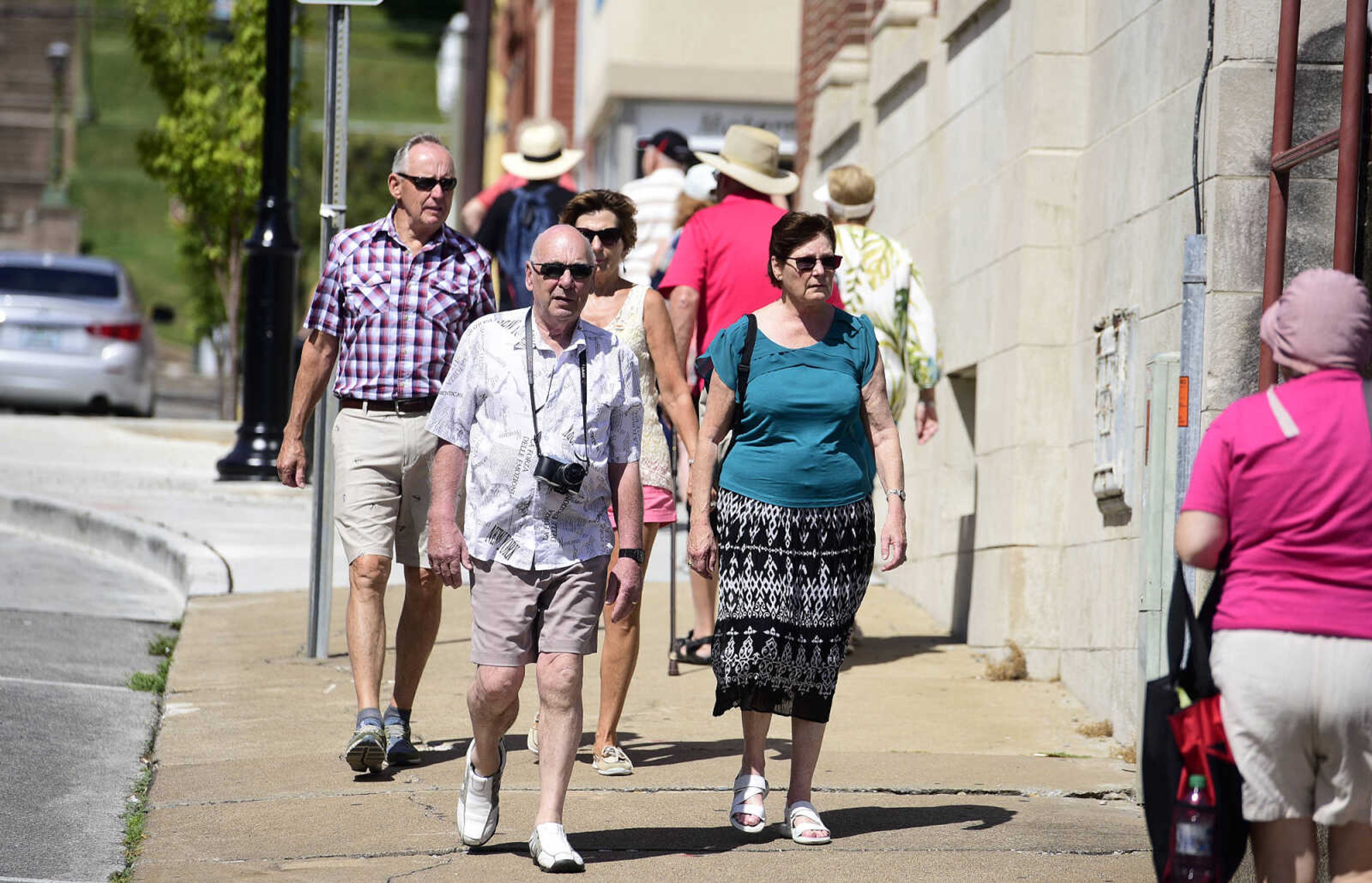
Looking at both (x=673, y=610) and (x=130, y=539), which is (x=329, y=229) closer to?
(x=673, y=610)

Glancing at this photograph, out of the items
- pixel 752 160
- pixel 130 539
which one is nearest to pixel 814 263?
pixel 752 160

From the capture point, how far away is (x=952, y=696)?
852 cm

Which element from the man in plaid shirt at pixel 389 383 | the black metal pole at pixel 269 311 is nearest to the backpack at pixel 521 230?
the man in plaid shirt at pixel 389 383

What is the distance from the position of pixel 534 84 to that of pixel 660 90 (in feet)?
49.3

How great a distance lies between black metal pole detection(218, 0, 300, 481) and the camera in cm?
1369

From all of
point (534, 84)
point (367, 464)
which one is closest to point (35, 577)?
point (367, 464)

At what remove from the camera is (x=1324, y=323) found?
445cm

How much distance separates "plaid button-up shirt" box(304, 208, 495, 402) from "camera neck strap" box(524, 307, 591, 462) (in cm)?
133

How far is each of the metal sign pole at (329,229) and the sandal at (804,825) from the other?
3115 millimetres

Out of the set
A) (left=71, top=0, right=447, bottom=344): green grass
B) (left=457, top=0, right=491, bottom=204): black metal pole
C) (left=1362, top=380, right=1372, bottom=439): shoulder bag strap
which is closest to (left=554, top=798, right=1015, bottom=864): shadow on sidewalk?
(left=1362, top=380, right=1372, bottom=439): shoulder bag strap

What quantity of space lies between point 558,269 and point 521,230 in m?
3.67

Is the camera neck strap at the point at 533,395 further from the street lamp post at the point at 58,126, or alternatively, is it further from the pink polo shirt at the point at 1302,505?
the street lamp post at the point at 58,126

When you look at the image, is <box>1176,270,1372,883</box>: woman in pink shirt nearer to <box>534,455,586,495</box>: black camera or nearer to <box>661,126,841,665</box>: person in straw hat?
<box>534,455,586,495</box>: black camera

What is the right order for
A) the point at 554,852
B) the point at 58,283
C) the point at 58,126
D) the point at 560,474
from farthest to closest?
the point at 58,126 → the point at 58,283 → the point at 560,474 → the point at 554,852
